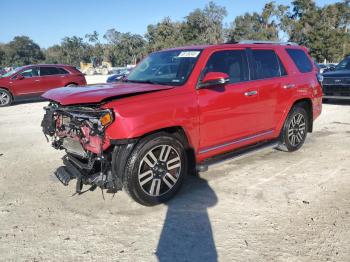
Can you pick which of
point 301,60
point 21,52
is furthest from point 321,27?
point 21,52

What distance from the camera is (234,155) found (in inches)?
197

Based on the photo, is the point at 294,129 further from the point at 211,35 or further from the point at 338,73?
the point at 211,35

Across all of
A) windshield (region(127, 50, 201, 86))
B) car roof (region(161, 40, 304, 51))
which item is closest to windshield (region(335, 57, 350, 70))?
car roof (region(161, 40, 304, 51))

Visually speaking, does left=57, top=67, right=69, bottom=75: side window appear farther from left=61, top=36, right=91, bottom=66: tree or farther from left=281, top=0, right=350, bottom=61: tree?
left=61, top=36, right=91, bottom=66: tree

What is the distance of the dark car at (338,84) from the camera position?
37.6 ft

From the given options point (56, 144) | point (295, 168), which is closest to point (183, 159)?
point (56, 144)

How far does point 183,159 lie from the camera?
4438mm

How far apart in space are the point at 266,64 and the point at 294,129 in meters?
1.37

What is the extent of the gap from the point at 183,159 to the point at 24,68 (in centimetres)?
1302

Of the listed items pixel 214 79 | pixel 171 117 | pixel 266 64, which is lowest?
pixel 171 117

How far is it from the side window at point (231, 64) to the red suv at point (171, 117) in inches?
0.6

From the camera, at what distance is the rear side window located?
20.7 ft

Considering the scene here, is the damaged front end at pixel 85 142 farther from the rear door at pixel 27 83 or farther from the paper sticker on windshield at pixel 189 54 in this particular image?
the rear door at pixel 27 83

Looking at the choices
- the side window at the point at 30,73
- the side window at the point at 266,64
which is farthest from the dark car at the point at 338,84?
the side window at the point at 30,73
